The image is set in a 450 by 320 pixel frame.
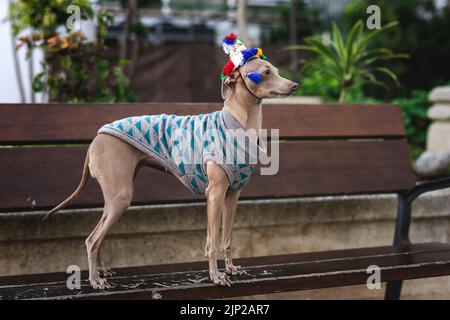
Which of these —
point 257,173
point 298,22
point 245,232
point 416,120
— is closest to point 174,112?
point 257,173

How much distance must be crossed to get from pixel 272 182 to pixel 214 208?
3.44 ft

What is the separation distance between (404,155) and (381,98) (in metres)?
6.11

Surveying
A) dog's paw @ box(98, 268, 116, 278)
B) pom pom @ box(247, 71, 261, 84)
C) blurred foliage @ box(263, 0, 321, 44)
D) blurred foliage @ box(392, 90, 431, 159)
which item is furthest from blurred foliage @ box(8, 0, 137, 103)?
blurred foliage @ box(263, 0, 321, 44)

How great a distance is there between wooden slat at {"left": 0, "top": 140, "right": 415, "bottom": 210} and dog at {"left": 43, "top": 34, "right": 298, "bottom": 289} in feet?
1.80

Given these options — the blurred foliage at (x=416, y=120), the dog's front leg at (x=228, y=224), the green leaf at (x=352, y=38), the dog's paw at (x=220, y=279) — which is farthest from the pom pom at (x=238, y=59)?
the blurred foliage at (x=416, y=120)

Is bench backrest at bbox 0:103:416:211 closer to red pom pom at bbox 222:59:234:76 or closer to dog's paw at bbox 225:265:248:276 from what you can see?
dog's paw at bbox 225:265:248:276

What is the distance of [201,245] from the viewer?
11.3 feet

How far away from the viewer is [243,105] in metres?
2.45

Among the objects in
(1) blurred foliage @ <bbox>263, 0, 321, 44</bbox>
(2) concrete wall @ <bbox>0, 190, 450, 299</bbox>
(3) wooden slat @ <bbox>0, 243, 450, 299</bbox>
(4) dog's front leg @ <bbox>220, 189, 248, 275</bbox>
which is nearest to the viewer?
(3) wooden slat @ <bbox>0, 243, 450, 299</bbox>

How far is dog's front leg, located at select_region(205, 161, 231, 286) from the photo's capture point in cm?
237

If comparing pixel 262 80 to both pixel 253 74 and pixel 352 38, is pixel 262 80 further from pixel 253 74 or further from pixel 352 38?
pixel 352 38

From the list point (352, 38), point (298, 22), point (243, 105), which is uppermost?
point (298, 22)
